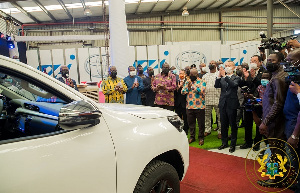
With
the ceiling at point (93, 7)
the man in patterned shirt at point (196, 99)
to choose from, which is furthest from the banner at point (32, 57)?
the man in patterned shirt at point (196, 99)

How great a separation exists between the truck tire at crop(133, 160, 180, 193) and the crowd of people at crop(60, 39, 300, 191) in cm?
135

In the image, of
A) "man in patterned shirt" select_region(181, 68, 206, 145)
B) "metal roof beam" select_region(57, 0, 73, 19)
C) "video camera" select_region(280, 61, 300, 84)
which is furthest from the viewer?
"metal roof beam" select_region(57, 0, 73, 19)

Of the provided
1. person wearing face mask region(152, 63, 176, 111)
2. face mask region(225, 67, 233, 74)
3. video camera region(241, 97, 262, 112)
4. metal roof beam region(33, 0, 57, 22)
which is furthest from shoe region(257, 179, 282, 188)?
metal roof beam region(33, 0, 57, 22)

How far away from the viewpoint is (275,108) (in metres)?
2.94

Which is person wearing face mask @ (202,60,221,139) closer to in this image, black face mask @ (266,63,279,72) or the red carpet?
the red carpet

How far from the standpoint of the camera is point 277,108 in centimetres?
293

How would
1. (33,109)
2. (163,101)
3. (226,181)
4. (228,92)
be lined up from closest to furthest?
(33,109), (226,181), (228,92), (163,101)

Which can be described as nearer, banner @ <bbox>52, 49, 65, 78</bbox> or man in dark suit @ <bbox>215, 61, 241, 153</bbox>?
man in dark suit @ <bbox>215, 61, 241, 153</bbox>

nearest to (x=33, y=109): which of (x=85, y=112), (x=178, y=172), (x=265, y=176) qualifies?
(x=85, y=112)

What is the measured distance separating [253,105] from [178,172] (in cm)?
166

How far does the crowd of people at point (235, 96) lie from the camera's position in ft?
9.53

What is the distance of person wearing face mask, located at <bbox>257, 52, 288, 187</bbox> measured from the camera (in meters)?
2.92

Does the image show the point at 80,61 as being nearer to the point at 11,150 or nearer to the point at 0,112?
the point at 0,112

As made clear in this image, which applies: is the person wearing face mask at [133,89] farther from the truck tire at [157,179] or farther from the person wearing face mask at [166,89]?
the truck tire at [157,179]
